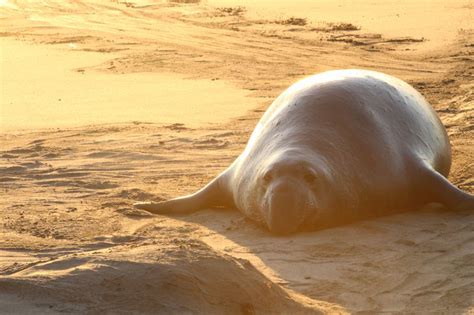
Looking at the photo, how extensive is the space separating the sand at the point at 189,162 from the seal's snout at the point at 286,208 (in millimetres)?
87

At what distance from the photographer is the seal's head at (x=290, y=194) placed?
24.8ft

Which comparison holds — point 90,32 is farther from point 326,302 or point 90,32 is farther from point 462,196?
point 326,302

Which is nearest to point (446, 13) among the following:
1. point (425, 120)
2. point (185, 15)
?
point (185, 15)

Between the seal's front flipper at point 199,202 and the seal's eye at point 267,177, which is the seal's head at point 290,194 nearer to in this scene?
the seal's eye at point 267,177

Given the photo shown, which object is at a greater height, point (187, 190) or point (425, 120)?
point (425, 120)

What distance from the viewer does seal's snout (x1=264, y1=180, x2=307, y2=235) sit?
7.55m

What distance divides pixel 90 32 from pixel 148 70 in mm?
5932

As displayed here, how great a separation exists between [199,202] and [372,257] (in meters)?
2.06

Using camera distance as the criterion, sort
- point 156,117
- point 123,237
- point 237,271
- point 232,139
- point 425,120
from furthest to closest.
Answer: point 156,117
point 232,139
point 425,120
point 123,237
point 237,271

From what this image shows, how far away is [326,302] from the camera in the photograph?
233 inches

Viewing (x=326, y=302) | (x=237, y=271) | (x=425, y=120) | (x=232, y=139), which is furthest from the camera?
(x=232, y=139)

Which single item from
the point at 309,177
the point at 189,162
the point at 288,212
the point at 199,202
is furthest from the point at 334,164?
the point at 189,162

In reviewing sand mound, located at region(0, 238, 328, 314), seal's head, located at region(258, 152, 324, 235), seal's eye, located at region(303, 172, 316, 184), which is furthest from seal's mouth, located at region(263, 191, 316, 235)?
sand mound, located at region(0, 238, 328, 314)

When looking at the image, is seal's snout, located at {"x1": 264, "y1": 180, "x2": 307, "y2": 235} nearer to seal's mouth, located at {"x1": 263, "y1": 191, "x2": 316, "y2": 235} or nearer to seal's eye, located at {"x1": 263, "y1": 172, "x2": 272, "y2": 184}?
seal's mouth, located at {"x1": 263, "y1": 191, "x2": 316, "y2": 235}
